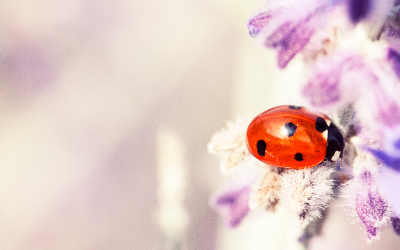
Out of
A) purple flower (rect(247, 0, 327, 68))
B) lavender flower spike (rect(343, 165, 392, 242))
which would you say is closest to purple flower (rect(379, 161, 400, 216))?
lavender flower spike (rect(343, 165, 392, 242))

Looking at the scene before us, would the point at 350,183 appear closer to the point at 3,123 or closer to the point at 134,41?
the point at 134,41

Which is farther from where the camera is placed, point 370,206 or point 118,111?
point 118,111

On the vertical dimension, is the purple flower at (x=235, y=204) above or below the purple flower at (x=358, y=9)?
below

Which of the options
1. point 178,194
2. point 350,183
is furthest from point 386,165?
point 178,194

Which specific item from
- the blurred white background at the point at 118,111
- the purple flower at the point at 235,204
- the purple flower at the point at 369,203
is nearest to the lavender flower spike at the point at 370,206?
the purple flower at the point at 369,203

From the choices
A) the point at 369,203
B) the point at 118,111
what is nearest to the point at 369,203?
the point at 369,203

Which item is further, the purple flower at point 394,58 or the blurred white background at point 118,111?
the blurred white background at point 118,111

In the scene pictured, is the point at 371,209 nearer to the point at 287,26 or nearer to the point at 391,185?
the point at 391,185

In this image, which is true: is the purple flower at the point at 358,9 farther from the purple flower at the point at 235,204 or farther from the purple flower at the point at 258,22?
the purple flower at the point at 235,204
